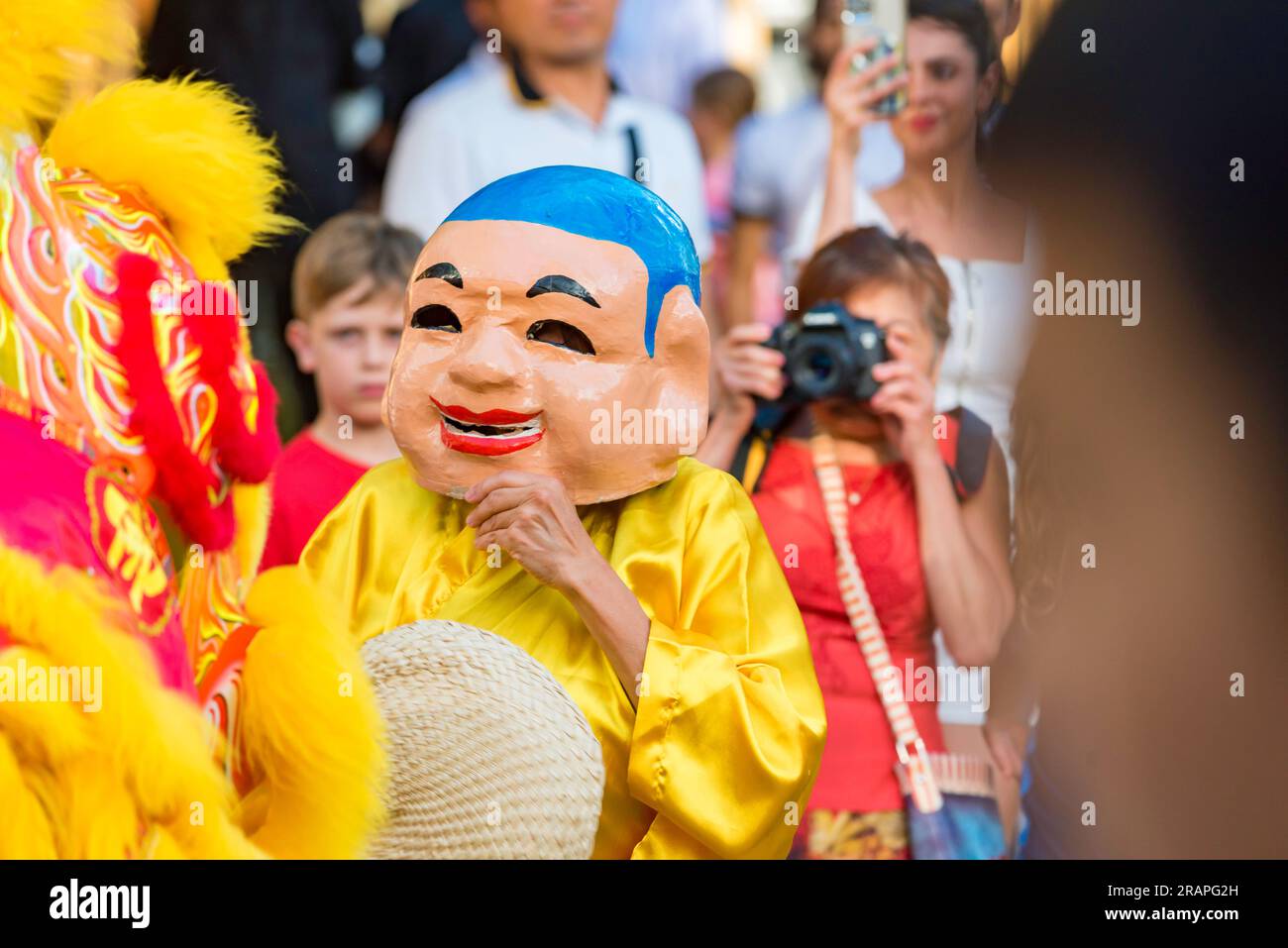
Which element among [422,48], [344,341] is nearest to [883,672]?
[344,341]

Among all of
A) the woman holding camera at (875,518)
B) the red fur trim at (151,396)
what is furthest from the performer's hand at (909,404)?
the red fur trim at (151,396)

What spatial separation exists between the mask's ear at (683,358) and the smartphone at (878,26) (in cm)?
98

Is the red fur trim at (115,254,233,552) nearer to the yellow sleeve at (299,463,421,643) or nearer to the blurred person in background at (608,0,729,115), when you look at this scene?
the yellow sleeve at (299,463,421,643)

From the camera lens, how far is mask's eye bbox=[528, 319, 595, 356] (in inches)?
63.8

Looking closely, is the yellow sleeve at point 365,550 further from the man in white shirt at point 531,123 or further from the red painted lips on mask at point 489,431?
the man in white shirt at point 531,123

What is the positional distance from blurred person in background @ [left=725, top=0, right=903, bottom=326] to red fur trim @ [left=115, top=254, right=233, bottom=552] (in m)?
1.11

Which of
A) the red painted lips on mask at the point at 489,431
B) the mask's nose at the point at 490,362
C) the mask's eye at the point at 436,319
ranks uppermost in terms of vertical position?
the mask's eye at the point at 436,319

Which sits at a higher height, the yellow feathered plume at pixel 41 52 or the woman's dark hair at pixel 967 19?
the woman's dark hair at pixel 967 19

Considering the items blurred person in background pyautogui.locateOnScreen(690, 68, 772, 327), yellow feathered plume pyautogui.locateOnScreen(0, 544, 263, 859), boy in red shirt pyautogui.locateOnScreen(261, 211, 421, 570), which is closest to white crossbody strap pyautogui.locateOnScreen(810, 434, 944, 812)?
blurred person in background pyautogui.locateOnScreen(690, 68, 772, 327)

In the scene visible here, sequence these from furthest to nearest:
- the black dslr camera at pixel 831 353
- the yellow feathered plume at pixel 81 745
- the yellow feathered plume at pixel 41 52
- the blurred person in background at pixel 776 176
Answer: the blurred person in background at pixel 776 176, the black dslr camera at pixel 831 353, the yellow feathered plume at pixel 41 52, the yellow feathered plume at pixel 81 745

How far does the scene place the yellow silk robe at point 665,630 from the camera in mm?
1571

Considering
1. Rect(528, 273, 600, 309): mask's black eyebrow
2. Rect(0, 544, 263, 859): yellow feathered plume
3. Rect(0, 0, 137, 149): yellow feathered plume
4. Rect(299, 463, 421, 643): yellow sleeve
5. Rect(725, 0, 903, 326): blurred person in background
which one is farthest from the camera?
Rect(725, 0, 903, 326): blurred person in background
